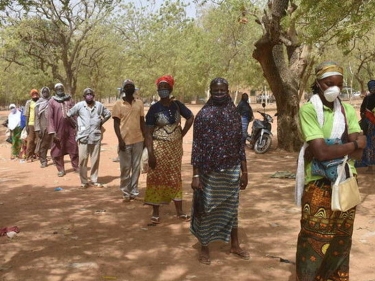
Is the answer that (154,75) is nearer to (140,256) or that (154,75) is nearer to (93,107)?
(93,107)

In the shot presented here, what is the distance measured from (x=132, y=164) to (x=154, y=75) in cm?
3426

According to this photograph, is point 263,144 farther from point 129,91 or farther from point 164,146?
point 164,146

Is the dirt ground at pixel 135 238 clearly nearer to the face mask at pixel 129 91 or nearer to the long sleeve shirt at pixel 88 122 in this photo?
the long sleeve shirt at pixel 88 122

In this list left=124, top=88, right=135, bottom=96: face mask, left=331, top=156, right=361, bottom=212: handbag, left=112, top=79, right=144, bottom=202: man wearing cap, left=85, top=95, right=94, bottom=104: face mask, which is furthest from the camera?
left=85, top=95, right=94, bottom=104: face mask

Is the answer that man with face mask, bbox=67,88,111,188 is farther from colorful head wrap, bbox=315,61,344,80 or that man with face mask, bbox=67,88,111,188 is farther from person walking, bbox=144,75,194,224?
colorful head wrap, bbox=315,61,344,80

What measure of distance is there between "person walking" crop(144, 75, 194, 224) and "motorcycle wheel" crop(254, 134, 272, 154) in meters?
7.09

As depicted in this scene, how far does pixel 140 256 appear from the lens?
4.60m

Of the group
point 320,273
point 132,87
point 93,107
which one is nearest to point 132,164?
point 132,87

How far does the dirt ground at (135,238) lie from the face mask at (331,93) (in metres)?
1.72

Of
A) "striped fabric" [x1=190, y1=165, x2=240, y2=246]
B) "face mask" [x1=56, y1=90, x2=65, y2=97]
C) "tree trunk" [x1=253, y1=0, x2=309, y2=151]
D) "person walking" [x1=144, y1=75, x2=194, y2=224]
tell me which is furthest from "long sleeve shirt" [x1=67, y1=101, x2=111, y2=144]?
"tree trunk" [x1=253, y1=0, x2=309, y2=151]

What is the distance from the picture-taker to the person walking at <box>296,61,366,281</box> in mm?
3033

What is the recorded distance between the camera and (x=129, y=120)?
22.3 ft

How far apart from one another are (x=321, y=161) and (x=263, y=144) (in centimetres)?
968

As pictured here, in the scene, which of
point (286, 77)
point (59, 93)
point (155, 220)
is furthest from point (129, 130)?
point (286, 77)
